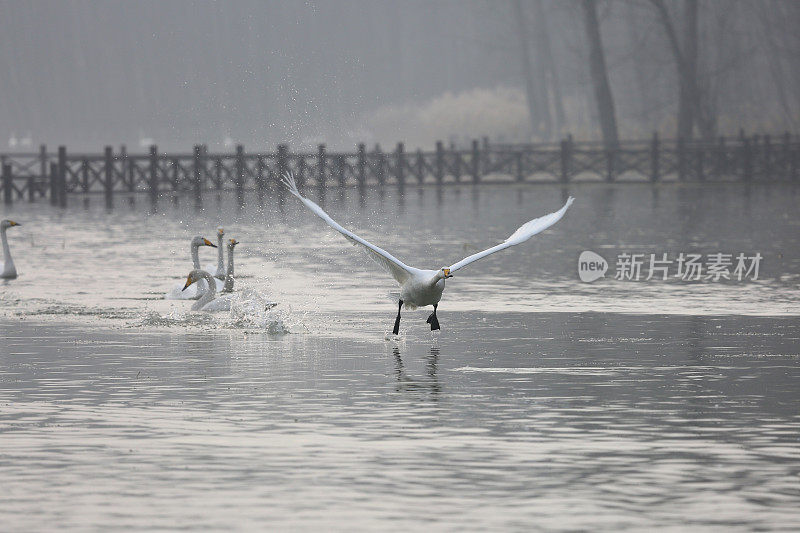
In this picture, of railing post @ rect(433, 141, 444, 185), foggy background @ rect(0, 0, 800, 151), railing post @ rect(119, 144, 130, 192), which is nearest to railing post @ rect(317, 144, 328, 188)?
railing post @ rect(433, 141, 444, 185)

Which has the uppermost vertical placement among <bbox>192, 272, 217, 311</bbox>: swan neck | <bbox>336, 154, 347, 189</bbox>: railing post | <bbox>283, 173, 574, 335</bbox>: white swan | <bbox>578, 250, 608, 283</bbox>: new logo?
<bbox>336, 154, 347, 189</bbox>: railing post

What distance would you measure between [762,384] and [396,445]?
3473 millimetres

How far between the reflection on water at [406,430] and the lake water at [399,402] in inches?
1.0

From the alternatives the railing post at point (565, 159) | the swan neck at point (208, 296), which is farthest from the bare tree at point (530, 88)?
the swan neck at point (208, 296)

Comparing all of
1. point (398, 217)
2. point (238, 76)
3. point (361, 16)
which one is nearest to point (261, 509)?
point (398, 217)

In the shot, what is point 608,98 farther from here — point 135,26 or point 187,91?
point 187,91

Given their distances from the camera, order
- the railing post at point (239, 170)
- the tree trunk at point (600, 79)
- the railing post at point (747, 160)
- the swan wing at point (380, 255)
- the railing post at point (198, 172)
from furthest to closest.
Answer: the tree trunk at point (600, 79) → the railing post at point (239, 170) → the railing post at point (198, 172) → the railing post at point (747, 160) → the swan wing at point (380, 255)

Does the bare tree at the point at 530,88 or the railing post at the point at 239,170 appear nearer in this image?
the railing post at the point at 239,170

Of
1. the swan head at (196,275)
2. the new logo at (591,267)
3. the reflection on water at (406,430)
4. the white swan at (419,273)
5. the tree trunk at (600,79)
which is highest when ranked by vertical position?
the tree trunk at (600,79)

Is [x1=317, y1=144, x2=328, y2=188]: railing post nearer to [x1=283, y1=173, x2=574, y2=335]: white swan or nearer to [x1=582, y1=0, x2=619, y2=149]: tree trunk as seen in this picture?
[x1=582, y1=0, x2=619, y2=149]: tree trunk

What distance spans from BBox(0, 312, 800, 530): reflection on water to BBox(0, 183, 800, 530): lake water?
0.08ft

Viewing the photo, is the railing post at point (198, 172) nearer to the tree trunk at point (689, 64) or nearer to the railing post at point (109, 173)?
the railing post at point (109, 173)

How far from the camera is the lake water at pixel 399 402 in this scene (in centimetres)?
853

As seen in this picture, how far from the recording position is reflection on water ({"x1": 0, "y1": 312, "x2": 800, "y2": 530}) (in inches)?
332
